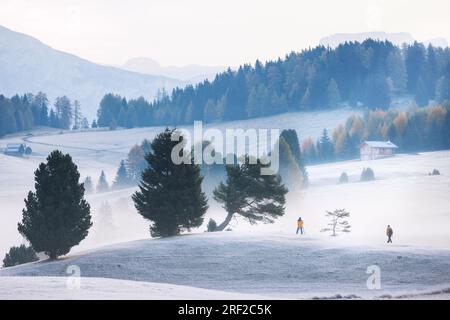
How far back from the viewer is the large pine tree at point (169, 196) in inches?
2464

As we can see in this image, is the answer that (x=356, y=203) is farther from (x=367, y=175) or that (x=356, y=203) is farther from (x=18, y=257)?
(x=18, y=257)

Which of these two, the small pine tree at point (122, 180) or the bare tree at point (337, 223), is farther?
the small pine tree at point (122, 180)

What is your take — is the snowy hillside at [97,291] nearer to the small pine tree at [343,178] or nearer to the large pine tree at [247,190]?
the large pine tree at [247,190]

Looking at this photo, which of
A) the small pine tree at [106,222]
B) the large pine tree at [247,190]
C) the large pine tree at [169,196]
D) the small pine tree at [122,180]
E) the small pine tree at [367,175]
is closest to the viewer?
the large pine tree at [169,196]

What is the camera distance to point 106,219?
11012 centimetres

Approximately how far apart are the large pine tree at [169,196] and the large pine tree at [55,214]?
5.14 metres

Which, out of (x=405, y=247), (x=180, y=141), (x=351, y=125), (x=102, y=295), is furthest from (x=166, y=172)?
(x=351, y=125)

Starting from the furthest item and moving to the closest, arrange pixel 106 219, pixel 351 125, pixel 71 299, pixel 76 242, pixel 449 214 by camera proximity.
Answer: pixel 351 125 → pixel 106 219 → pixel 449 214 → pixel 76 242 → pixel 71 299

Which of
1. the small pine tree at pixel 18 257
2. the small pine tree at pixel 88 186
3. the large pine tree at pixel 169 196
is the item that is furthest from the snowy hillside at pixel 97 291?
the small pine tree at pixel 88 186

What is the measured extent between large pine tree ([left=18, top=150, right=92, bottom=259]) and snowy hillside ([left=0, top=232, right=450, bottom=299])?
A: 2.92 meters

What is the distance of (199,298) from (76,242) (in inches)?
1113

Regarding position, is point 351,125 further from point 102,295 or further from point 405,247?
point 102,295

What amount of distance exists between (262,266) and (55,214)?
17133mm

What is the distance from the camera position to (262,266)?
50.2m
